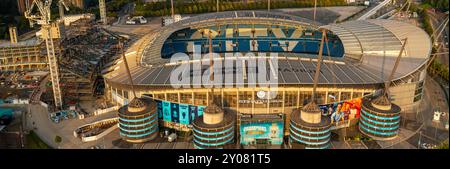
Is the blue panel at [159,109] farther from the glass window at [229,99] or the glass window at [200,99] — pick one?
the glass window at [229,99]

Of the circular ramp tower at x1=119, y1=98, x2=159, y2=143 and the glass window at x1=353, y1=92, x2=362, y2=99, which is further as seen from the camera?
the glass window at x1=353, y1=92, x2=362, y2=99

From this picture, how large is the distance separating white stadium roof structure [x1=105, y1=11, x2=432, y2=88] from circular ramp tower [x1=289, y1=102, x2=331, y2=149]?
13.2ft

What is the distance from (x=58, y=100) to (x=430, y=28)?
7382 centimetres

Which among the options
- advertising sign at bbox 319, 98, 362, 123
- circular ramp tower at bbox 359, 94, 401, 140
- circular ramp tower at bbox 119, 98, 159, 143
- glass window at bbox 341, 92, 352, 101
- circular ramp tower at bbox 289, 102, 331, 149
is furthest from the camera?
glass window at bbox 341, 92, 352, 101

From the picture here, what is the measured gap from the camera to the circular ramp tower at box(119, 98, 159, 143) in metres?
46.0

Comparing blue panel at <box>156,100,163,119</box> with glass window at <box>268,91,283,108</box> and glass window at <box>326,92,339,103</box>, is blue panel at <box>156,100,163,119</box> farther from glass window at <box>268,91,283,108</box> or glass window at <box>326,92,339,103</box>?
glass window at <box>326,92,339,103</box>

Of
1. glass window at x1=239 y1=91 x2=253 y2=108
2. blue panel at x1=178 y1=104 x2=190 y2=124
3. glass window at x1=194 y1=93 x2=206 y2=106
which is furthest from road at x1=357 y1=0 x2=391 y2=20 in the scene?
blue panel at x1=178 y1=104 x2=190 y2=124

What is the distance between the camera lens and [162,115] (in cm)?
5012

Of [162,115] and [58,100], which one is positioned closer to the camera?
[162,115]

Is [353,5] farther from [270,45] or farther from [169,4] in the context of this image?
[270,45]

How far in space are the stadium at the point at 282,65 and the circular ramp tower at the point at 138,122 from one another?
9.13ft

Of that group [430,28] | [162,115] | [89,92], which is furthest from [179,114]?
[430,28]

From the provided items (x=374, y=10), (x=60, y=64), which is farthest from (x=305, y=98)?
(x=374, y=10)

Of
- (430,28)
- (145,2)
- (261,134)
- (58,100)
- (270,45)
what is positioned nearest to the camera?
(261,134)
